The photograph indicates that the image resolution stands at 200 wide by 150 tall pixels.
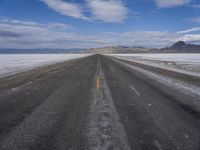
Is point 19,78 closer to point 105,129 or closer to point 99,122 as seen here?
point 99,122

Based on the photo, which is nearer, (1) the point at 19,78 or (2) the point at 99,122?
(2) the point at 99,122

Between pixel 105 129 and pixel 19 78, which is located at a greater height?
pixel 105 129

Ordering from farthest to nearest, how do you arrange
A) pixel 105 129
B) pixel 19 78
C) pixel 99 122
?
pixel 19 78 < pixel 99 122 < pixel 105 129

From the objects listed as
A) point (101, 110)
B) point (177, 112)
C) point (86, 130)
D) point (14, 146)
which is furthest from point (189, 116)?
point (14, 146)

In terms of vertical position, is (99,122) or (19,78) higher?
(99,122)

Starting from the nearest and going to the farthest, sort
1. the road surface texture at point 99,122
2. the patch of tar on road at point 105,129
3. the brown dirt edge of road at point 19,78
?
the patch of tar on road at point 105,129 → the road surface texture at point 99,122 → the brown dirt edge of road at point 19,78

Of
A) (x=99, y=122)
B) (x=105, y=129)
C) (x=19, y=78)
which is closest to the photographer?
(x=105, y=129)

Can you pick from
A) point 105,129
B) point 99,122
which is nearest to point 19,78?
point 99,122

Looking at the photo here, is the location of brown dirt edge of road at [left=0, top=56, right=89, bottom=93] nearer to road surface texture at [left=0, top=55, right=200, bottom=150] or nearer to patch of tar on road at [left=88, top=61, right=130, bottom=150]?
road surface texture at [left=0, top=55, right=200, bottom=150]

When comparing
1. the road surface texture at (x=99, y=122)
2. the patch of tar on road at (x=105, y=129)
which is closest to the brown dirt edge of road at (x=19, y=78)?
the road surface texture at (x=99, y=122)

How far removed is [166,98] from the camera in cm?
782

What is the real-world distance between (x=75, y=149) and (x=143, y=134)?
1518mm

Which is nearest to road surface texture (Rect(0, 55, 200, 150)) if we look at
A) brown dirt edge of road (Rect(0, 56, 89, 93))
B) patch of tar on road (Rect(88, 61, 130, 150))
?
patch of tar on road (Rect(88, 61, 130, 150))

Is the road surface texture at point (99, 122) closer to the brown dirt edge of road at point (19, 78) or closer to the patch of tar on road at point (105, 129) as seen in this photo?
the patch of tar on road at point (105, 129)
